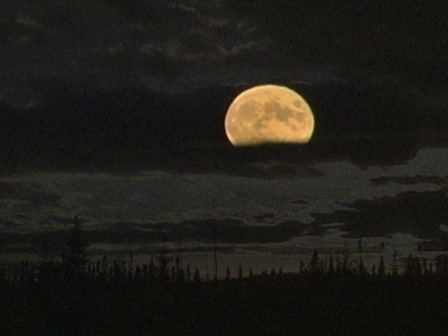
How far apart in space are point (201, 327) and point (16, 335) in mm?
28989

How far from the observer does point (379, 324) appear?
170 meters

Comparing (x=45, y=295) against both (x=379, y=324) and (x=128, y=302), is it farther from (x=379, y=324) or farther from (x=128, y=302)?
(x=379, y=324)

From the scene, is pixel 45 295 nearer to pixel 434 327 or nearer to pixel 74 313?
pixel 74 313

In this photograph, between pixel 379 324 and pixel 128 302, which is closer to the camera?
pixel 379 324

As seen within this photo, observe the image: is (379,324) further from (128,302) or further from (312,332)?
(128,302)

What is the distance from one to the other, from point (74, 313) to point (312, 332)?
4081 centimetres

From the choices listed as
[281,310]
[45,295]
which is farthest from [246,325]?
[45,295]

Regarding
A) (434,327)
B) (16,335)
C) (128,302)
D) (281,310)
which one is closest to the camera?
(16,335)

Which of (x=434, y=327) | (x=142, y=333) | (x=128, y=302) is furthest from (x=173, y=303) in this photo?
Result: (x=434, y=327)

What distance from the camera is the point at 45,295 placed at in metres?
194

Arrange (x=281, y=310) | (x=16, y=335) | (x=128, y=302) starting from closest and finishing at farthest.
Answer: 1. (x=16, y=335)
2. (x=281, y=310)
3. (x=128, y=302)

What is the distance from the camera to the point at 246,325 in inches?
6506

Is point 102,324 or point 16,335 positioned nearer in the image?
point 16,335

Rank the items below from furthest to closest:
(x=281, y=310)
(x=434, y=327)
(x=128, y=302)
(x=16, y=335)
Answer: (x=128, y=302), (x=281, y=310), (x=434, y=327), (x=16, y=335)
